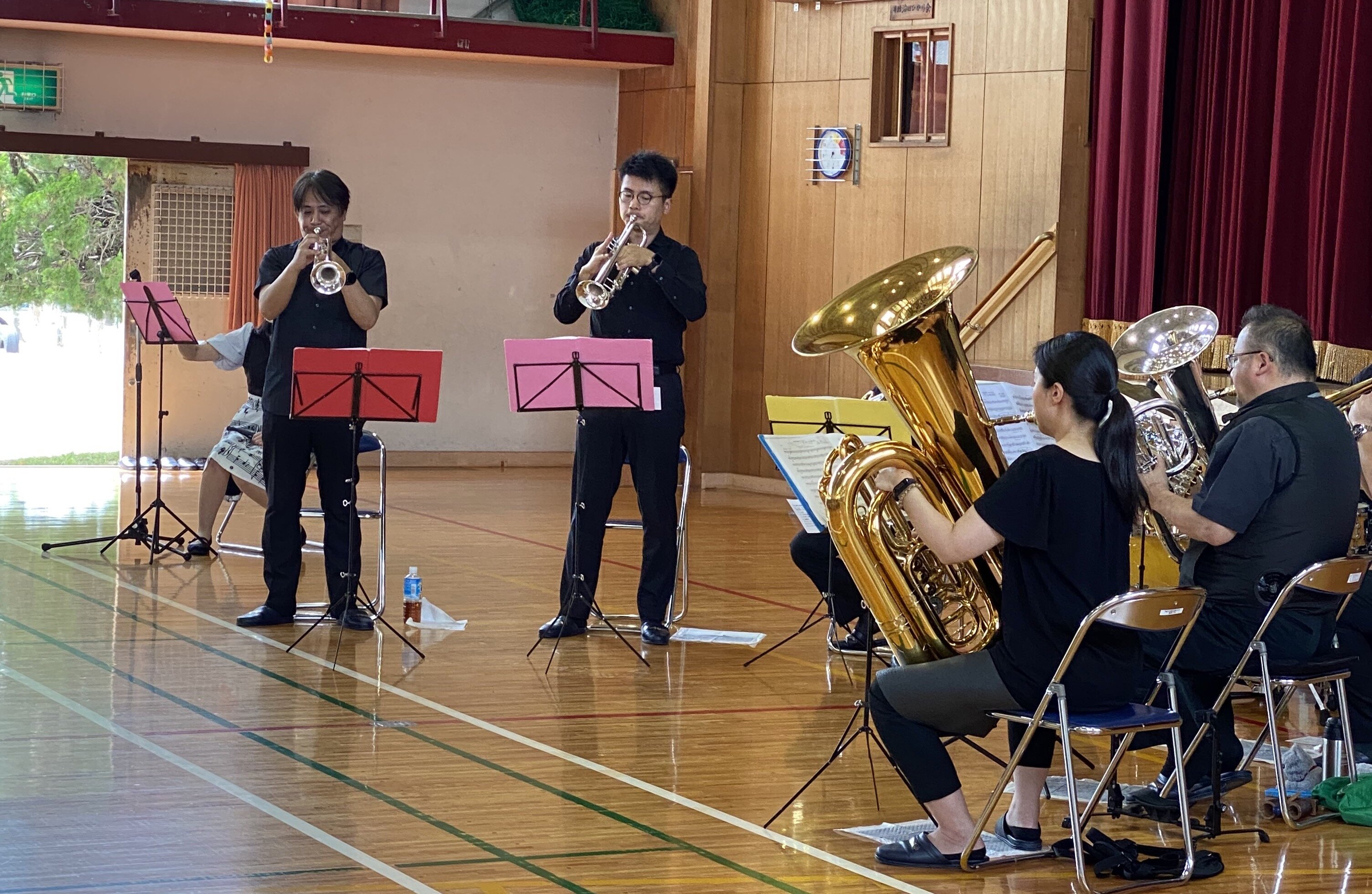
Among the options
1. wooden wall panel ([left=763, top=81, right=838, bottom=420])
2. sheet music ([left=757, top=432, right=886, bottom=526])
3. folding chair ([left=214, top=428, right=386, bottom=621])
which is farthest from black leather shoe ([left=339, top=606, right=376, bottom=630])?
wooden wall panel ([left=763, top=81, right=838, bottom=420])

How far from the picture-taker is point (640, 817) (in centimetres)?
415

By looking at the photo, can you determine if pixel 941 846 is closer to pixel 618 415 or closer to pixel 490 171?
pixel 618 415

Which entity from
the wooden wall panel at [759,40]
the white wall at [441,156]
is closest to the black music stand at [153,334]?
the white wall at [441,156]

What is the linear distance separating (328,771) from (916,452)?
1798 mm

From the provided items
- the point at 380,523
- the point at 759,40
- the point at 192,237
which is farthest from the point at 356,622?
the point at 759,40

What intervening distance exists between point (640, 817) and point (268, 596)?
282cm

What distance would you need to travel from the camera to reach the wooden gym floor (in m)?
3.73

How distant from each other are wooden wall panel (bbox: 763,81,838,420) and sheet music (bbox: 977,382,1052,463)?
18.6ft

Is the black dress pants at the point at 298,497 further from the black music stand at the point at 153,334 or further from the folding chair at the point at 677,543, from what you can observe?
the black music stand at the point at 153,334

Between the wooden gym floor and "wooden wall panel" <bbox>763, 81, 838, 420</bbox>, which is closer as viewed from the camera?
the wooden gym floor

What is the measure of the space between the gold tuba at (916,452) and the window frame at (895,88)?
22.6 ft

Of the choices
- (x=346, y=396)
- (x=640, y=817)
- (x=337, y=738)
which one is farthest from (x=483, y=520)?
(x=640, y=817)

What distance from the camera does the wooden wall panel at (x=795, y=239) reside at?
36.8ft

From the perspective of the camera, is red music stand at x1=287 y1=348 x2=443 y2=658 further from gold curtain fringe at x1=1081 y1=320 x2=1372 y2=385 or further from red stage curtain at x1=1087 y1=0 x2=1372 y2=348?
red stage curtain at x1=1087 y1=0 x2=1372 y2=348
